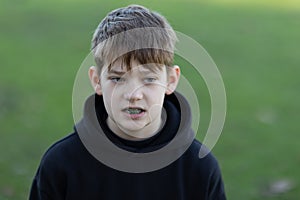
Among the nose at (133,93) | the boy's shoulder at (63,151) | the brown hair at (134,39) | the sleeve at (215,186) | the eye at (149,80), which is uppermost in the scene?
the brown hair at (134,39)

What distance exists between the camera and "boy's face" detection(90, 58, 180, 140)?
231 centimetres

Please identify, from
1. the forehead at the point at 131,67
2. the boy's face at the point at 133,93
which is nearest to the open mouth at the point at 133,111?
the boy's face at the point at 133,93

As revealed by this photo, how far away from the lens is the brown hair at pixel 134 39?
2.36 m

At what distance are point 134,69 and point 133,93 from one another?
9 cm

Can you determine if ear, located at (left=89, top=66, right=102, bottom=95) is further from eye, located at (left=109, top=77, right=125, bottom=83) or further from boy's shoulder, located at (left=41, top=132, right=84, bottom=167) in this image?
boy's shoulder, located at (left=41, top=132, right=84, bottom=167)

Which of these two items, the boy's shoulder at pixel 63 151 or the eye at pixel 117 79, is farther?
the boy's shoulder at pixel 63 151

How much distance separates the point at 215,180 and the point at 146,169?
10.7 inches

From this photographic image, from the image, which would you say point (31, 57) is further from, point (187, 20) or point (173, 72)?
point (173, 72)

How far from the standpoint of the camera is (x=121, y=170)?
2490mm

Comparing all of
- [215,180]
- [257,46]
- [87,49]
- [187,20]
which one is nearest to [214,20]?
[187,20]

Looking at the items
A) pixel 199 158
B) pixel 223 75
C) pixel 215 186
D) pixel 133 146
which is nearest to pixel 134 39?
pixel 133 146

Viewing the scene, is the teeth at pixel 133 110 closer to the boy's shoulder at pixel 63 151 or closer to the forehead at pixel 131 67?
the forehead at pixel 131 67

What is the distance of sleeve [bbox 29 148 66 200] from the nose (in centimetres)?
40

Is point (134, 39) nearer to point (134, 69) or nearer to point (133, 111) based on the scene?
point (134, 69)
